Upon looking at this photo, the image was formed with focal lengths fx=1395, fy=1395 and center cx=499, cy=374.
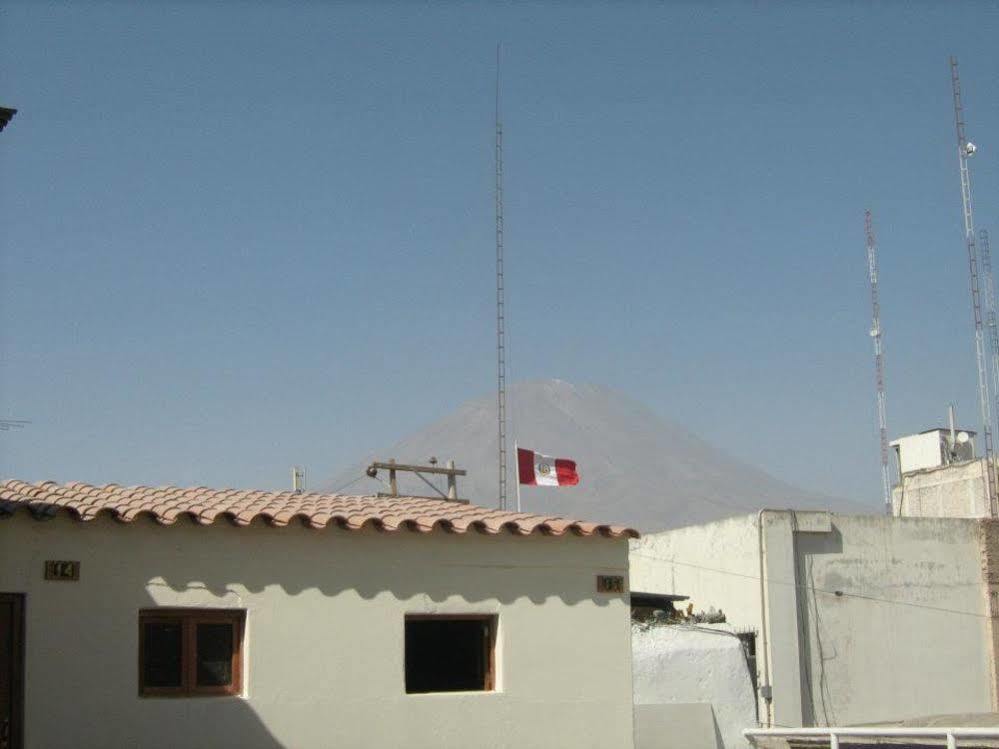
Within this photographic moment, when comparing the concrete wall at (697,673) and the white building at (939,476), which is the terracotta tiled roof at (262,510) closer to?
the concrete wall at (697,673)

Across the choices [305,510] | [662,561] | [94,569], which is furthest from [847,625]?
[94,569]

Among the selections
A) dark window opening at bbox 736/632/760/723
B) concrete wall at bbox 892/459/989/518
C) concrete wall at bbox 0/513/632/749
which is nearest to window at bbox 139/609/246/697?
concrete wall at bbox 0/513/632/749

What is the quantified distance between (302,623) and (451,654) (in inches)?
75.5

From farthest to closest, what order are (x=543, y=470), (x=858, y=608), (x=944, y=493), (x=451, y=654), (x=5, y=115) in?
1. (x=944, y=493)
2. (x=543, y=470)
3. (x=858, y=608)
4. (x=451, y=654)
5. (x=5, y=115)

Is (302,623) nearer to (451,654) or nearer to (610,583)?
(451,654)

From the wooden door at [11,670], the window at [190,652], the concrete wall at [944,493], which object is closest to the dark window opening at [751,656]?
the concrete wall at [944,493]

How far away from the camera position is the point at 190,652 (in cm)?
1372

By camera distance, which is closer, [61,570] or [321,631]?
[61,570]

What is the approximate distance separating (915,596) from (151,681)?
17.9 meters

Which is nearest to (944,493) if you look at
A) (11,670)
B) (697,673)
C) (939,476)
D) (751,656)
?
(939,476)

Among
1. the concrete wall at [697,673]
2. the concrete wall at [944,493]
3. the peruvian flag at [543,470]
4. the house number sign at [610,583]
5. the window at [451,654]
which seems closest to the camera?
the window at [451,654]

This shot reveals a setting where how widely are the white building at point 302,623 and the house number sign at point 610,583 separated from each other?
3cm

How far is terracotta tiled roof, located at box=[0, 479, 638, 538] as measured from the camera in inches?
531

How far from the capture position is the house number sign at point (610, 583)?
15500 millimetres
